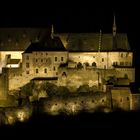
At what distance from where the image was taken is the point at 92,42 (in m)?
116

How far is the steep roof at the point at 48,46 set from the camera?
113m

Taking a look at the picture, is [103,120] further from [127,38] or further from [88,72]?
[127,38]

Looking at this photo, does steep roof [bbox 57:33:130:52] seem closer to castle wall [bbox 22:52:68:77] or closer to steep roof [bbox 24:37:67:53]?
steep roof [bbox 24:37:67:53]

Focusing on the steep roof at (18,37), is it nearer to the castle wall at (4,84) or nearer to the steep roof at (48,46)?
the steep roof at (48,46)

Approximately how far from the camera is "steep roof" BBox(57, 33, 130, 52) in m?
115

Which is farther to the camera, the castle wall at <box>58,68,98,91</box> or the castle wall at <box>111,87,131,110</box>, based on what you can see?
the castle wall at <box>58,68,98,91</box>

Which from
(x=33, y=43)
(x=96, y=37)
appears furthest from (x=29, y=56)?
(x=96, y=37)

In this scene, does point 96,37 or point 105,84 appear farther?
point 96,37

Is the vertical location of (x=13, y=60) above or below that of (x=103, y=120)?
above

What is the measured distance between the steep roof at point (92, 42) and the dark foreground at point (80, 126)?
1703 centimetres

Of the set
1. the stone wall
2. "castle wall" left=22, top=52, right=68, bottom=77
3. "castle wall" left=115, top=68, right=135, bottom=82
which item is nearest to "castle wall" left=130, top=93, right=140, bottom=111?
the stone wall

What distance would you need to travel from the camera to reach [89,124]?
96.4 m

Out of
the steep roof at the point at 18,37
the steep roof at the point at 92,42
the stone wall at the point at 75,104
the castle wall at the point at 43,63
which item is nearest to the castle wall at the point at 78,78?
the castle wall at the point at 43,63

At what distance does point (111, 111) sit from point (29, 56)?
1681cm
